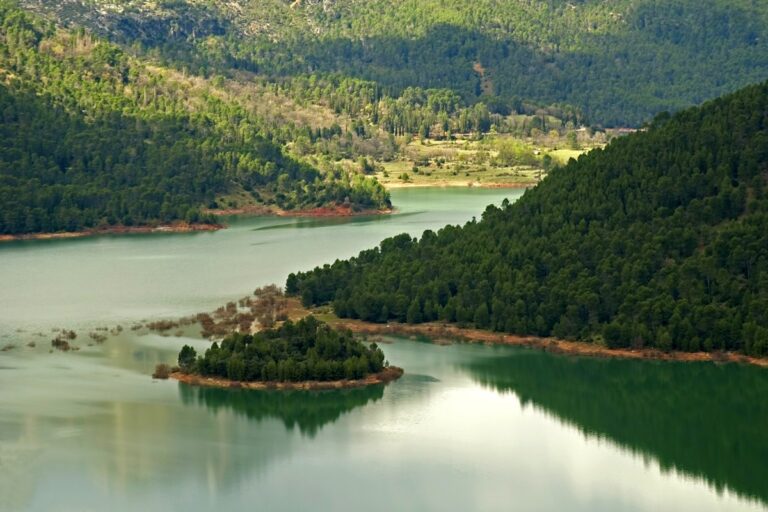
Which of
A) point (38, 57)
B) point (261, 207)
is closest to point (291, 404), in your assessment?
point (261, 207)

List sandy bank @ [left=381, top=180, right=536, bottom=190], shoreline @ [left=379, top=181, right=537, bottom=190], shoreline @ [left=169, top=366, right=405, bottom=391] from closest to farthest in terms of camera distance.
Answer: shoreline @ [left=169, top=366, right=405, bottom=391]
shoreline @ [left=379, top=181, right=537, bottom=190]
sandy bank @ [left=381, top=180, right=536, bottom=190]

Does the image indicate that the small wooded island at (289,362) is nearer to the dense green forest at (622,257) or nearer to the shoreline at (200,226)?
the dense green forest at (622,257)

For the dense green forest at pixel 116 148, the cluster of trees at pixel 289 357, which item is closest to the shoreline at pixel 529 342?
the cluster of trees at pixel 289 357

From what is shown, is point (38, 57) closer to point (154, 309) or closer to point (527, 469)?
point (154, 309)

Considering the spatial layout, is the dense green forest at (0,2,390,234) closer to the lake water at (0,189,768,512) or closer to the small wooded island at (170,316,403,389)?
the lake water at (0,189,768,512)

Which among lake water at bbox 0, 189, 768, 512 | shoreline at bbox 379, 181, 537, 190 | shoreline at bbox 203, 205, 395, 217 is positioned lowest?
lake water at bbox 0, 189, 768, 512

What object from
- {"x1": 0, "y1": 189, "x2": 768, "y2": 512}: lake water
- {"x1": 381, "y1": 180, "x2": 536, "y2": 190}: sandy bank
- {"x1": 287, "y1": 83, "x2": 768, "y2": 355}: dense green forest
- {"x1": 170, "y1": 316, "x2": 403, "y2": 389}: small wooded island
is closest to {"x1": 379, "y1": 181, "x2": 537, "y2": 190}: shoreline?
{"x1": 381, "y1": 180, "x2": 536, "y2": 190}: sandy bank
